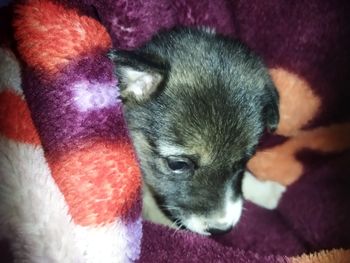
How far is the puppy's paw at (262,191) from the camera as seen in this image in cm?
226

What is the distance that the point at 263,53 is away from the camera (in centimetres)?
212

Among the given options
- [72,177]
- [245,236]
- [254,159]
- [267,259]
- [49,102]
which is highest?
[49,102]

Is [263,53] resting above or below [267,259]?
above

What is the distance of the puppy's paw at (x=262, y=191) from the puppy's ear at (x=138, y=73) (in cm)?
67

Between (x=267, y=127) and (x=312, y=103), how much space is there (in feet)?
0.83

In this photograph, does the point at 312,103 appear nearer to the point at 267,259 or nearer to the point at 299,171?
the point at 299,171

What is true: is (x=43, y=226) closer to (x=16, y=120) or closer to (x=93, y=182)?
(x=93, y=182)

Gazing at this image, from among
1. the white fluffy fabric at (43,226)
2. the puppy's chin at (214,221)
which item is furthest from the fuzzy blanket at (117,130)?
the puppy's chin at (214,221)

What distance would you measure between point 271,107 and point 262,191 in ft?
1.54

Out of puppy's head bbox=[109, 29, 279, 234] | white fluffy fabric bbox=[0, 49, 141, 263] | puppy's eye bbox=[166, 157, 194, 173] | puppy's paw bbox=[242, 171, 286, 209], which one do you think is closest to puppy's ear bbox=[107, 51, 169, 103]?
puppy's head bbox=[109, 29, 279, 234]

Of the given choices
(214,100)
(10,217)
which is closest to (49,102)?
(10,217)

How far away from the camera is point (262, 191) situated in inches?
89.7

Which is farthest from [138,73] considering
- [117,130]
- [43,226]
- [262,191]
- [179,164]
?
[262,191]

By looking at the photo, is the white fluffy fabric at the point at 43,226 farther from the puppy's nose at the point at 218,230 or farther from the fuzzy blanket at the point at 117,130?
the puppy's nose at the point at 218,230
